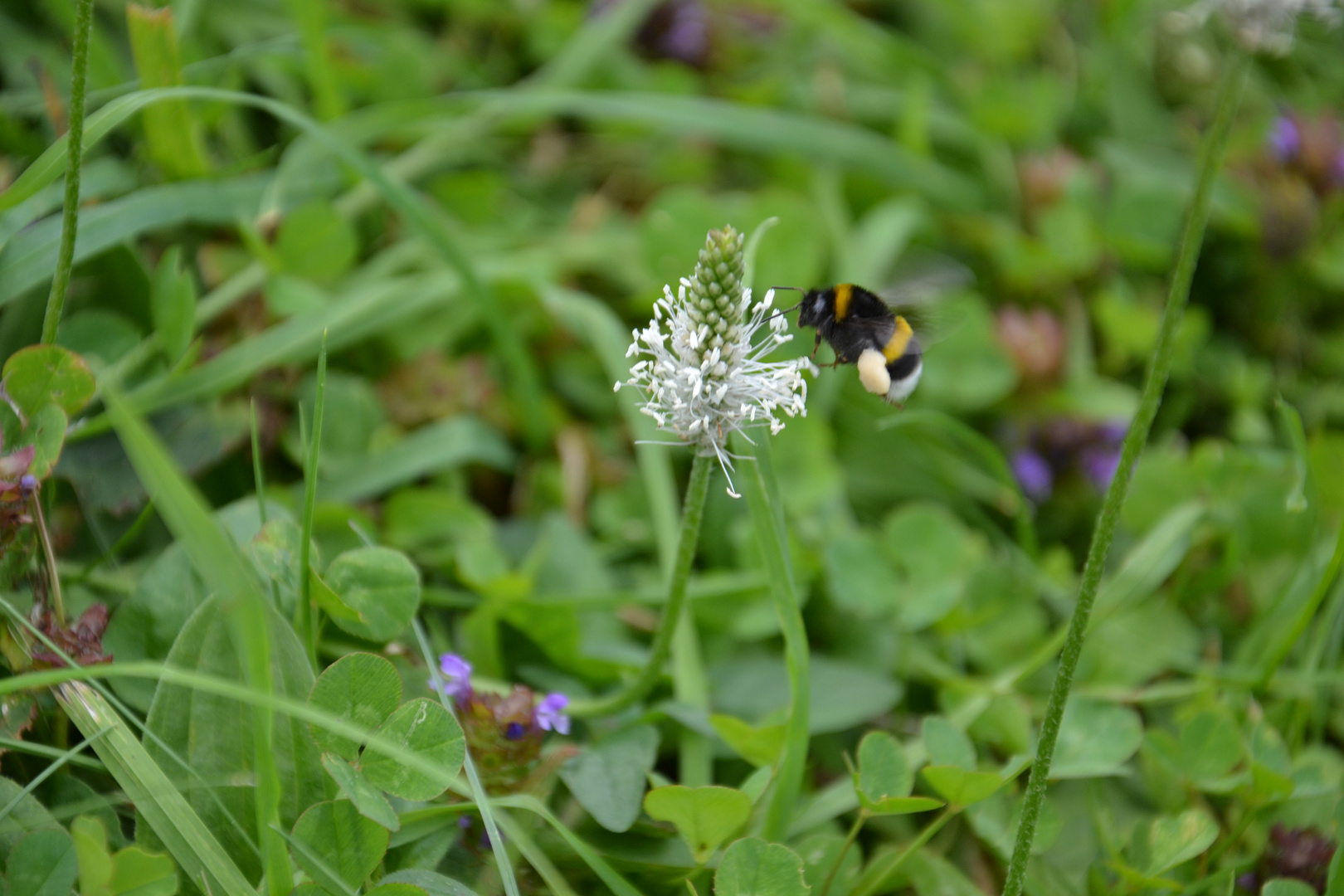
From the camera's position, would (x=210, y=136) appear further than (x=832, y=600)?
Yes

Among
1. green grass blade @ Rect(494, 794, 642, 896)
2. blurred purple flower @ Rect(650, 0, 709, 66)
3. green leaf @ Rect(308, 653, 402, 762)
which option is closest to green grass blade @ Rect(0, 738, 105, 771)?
green leaf @ Rect(308, 653, 402, 762)

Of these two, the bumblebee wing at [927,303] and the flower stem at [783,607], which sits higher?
the bumblebee wing at [927,303]

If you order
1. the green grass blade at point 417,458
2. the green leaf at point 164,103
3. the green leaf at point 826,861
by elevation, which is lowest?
the green leaf at point 826,861

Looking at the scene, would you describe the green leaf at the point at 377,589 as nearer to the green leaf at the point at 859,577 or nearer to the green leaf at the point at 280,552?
the green leaf at the point at 280,552

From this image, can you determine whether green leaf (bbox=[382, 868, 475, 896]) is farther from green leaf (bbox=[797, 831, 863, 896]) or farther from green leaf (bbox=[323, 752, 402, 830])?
green leaf (bbox=[797, 831, 863, 896])

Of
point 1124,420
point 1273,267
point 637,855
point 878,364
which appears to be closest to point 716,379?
point 878,364

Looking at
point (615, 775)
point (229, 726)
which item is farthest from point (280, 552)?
point (615, 775)

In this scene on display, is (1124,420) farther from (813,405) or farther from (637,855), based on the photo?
(637,855)

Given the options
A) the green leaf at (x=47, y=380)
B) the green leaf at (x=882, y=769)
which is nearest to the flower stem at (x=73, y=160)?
the green leaf at (x=47, y=380)
